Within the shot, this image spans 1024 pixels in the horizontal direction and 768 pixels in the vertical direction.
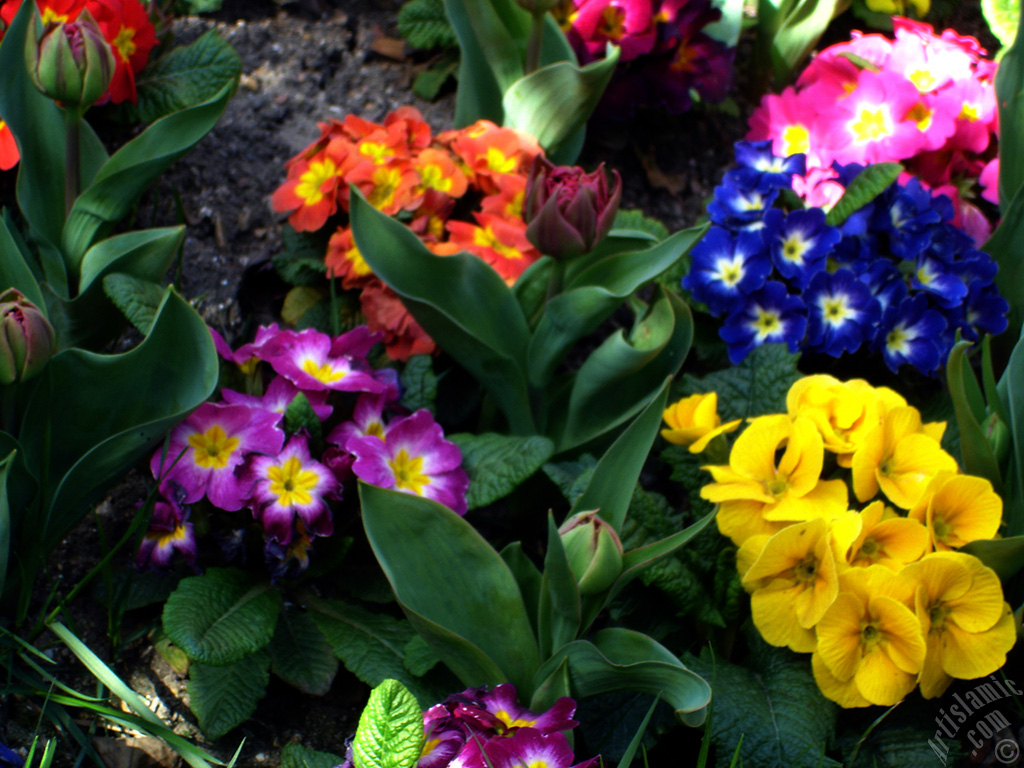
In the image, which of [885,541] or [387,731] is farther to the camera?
[885,541]

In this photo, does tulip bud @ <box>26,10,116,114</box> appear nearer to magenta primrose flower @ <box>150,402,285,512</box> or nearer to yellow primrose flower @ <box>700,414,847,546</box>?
magenta primrose flower @ <box>150,402,285,512</box>

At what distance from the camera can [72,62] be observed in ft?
4.12

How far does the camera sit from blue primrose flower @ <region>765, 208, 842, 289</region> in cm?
171

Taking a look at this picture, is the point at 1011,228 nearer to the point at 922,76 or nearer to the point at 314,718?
the point at 922,76

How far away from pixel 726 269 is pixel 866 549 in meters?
0.68

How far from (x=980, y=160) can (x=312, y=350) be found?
1604 millimetres

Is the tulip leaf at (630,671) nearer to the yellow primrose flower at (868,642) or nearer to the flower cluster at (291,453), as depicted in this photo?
the yellow primrose flower at (868,642)

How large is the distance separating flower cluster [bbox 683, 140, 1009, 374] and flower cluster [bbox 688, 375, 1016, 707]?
0.37m

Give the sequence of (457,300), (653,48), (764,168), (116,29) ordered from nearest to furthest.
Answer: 1. (457,300)
2. (116,29)
3. (764,168)
4. (653,48)

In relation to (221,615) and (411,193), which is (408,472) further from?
(411,193)

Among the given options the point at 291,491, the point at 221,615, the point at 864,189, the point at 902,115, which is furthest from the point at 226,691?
the point at 902,115

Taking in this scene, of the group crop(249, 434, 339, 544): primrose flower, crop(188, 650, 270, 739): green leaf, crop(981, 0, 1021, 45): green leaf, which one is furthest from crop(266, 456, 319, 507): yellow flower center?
crop(981, 0, 1021, 45): green leaf

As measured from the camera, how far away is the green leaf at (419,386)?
1.55 meters

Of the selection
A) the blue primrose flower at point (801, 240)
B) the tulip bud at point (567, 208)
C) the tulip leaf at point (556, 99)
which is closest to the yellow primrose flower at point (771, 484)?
the tulip bud at point (567, 208)
